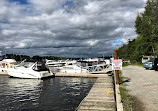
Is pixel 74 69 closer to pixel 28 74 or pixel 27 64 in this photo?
pixel 27 64

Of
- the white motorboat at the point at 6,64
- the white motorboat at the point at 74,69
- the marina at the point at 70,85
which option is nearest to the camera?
the marina at the point at 70,85

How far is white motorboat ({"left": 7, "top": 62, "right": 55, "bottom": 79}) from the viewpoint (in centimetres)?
2443

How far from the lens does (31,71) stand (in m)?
24.6

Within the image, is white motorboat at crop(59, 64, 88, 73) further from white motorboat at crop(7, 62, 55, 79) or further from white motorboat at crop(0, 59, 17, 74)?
white motorboat at crop(0, 59, 17, 74)

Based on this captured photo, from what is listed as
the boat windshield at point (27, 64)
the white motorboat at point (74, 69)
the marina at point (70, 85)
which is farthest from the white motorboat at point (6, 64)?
the white motorboat at point (74, 69)

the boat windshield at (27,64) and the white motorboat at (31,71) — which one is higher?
the boat windshield at (27,64)

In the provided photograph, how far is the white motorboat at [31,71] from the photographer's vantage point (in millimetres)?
24433

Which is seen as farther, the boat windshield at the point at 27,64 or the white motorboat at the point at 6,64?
the white motorboat at the point at 6,64

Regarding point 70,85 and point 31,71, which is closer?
point 70,85

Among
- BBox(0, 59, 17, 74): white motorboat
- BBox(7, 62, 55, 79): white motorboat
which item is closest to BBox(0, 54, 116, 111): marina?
BBox(7, 62, 55, 79): white motorboat

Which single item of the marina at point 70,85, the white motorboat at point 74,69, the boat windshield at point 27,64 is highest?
the boat windshield at point 27,64

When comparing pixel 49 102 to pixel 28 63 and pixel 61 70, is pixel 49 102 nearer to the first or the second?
pixel 28 63

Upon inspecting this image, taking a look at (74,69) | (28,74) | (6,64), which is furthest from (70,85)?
(6,64)

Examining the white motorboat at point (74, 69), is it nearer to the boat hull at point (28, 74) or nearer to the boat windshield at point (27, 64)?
the boat hull at point (28, 74)
